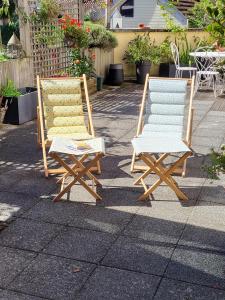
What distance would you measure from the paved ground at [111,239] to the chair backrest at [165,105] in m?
0.61

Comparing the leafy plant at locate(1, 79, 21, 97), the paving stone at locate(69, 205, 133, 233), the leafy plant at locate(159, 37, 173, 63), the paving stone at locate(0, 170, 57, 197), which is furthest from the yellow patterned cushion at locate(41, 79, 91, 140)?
the leafy plant at locate(159, 37, 173, 63)

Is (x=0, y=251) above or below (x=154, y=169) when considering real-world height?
below

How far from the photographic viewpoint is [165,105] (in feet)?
17.8

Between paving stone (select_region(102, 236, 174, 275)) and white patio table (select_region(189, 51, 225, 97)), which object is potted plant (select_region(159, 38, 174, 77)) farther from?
paving stone (select_region(102, 236, 174, 275))

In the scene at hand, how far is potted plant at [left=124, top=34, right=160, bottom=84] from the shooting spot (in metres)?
11.7

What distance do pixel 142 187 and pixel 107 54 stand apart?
7619mm

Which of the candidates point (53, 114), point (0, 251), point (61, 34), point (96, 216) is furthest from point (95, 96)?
point (0, 251)

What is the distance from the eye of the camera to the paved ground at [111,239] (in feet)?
9.85

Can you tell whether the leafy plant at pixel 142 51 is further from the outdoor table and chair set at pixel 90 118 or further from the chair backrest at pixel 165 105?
the chair backrest at pixel 165 105

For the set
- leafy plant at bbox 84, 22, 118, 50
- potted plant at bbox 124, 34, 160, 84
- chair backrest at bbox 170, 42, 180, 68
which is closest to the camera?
leafy plant at bbox 84, 22, 118, 50

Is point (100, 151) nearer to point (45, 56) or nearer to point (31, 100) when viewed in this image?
point (31, 100)

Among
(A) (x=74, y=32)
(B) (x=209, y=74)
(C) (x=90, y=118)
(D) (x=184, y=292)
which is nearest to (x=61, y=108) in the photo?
(C) (x=90, y=118)

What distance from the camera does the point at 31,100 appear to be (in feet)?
25.5

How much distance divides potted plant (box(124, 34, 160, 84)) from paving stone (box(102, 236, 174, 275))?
8.64m
